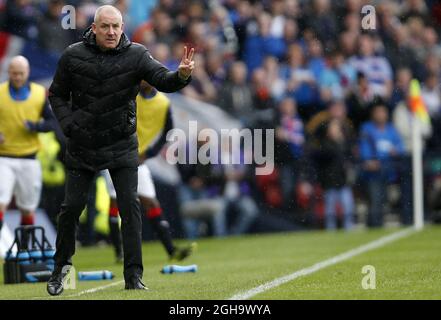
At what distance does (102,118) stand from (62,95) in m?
0.38

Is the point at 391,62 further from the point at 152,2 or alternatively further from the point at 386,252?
the point at 386,252

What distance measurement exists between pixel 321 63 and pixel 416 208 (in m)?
2.91

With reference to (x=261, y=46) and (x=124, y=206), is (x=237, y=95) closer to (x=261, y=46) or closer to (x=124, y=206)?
(x=261, y=46)

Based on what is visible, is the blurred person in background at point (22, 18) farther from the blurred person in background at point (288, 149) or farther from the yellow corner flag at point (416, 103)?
the yellow corner flag at point (416, 103)

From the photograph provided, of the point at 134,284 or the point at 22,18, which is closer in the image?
the point at 134,284

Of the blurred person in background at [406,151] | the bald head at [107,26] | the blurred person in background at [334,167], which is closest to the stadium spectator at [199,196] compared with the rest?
the blurred person in background at [334,167]

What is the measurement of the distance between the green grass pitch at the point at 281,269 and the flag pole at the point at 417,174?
2.49 ft

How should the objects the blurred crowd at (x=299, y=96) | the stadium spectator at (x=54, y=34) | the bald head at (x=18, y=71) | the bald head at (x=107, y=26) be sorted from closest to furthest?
the bald head at (x=107, y=26)
the bald head at (x=18, y=71)
the stadium spectator at (x=54, y=34)
the blurred crowd at (x=299, y=96)

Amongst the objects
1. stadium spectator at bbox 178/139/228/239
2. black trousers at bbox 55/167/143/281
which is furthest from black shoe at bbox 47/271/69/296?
stadium spectator at bbox 178/139/228/239

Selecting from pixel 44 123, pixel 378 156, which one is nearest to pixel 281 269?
pixel 44 123

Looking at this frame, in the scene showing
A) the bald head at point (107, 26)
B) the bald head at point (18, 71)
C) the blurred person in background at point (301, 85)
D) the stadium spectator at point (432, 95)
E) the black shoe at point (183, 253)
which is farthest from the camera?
the stadium spectator at point (432, 95)

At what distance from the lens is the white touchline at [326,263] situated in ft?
32.3

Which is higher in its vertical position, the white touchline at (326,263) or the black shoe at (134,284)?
the black shoe at (134,284)

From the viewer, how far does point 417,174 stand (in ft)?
67.8
